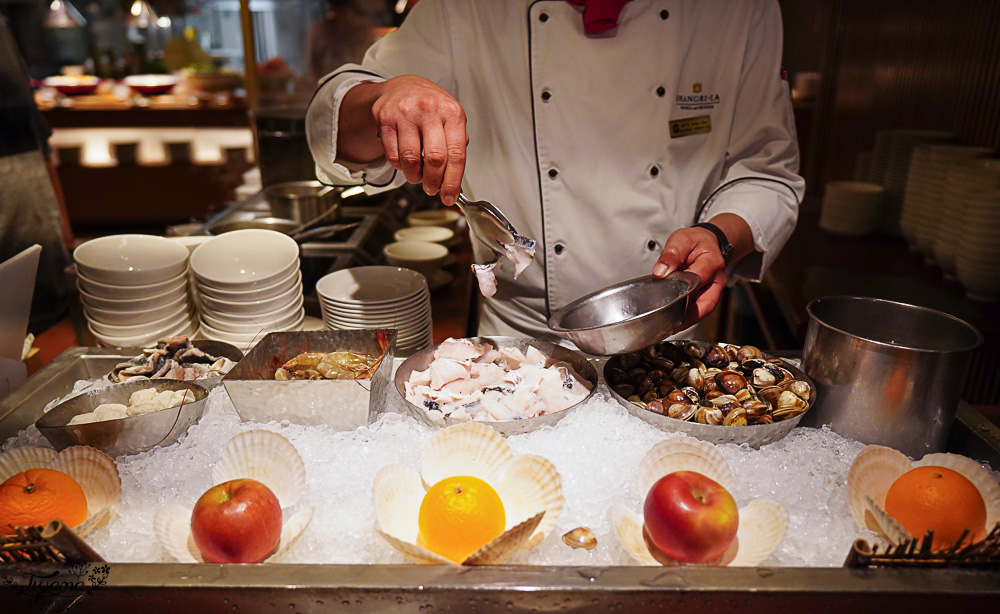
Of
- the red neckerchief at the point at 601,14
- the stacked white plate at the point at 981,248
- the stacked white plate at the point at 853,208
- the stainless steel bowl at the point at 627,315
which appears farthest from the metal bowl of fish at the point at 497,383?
the stacked white plate at the point at 853,208

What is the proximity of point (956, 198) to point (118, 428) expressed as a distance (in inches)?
119

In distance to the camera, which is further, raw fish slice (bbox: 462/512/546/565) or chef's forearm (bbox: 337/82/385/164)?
chef's forearm (bbox: 337/82/385/164)

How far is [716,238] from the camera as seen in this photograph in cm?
162

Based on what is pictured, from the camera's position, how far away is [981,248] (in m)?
2.42

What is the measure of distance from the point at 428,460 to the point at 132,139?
22.9ft

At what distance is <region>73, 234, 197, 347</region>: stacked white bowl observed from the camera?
5.66ft

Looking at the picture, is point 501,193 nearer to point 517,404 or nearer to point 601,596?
point 517,404

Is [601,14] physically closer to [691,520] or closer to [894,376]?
[894,376]

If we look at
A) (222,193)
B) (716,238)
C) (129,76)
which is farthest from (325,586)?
(129,76)

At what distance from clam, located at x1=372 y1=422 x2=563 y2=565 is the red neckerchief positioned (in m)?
1.21

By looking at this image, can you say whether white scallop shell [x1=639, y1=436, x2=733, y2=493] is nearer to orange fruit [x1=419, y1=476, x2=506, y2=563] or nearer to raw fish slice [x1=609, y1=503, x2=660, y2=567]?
raw fish slice [x1=609, y1=503, x2=660, y2=567]

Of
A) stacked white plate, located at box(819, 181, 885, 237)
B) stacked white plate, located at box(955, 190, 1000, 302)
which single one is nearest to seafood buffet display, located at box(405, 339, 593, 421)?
stacked white plate, located at box(955, 190, 1000, 302)

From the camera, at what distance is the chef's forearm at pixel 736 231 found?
5.65 ft

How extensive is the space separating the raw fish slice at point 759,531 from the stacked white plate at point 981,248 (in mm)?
1991
